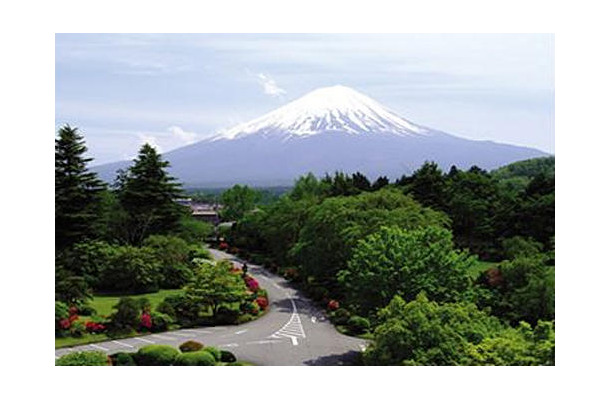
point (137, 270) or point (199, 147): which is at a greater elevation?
point (199, 147)

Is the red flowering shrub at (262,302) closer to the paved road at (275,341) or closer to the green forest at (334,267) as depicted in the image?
the green forest at (334,267)

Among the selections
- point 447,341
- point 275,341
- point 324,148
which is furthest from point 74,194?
point 447,341

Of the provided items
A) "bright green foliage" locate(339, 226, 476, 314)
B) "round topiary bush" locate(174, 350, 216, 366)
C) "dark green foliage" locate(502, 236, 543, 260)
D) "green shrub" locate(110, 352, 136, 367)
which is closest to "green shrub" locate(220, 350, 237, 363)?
"round topiary bush" locate(174, 350, 216, 366)

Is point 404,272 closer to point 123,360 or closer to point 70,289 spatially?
point 123,360

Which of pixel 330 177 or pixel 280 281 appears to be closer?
pixel 280 281

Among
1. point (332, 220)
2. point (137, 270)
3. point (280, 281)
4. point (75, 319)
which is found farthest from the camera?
point (280, 281)

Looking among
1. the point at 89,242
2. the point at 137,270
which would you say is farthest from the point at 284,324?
the point at 89,242

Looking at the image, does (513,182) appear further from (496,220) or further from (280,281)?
(280,281)
